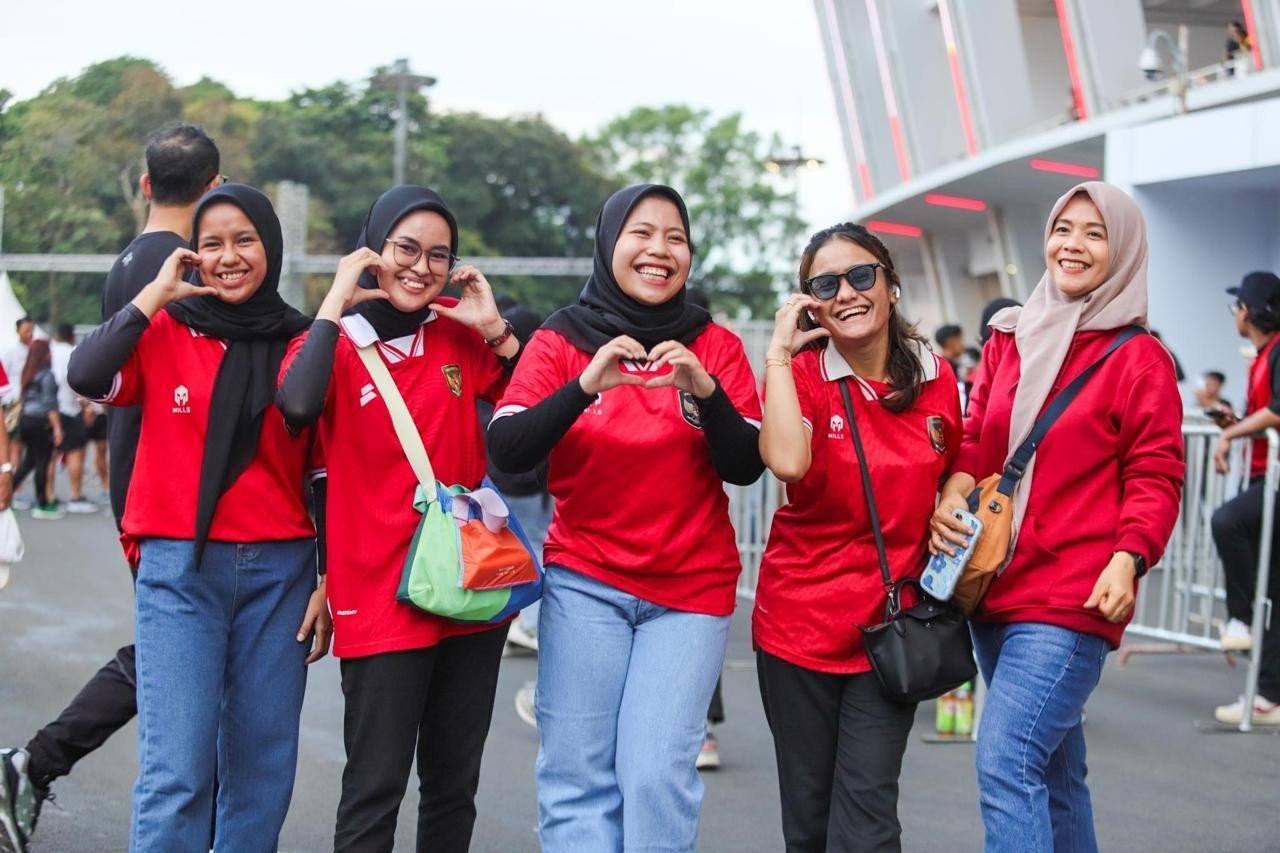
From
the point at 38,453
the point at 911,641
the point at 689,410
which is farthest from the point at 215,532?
the point at 38,453

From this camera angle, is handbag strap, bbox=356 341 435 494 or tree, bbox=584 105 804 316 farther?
tree, bbox=584 105 804 316

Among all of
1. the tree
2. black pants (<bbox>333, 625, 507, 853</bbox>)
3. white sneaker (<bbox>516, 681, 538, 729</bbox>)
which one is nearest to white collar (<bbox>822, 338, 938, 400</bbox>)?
black pants (<bbox>333, 625, 507, 853</bbox>)

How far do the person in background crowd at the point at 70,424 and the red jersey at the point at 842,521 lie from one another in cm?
1373

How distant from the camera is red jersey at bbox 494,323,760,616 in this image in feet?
12.8

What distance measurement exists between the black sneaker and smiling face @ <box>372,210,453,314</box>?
2.24 metres

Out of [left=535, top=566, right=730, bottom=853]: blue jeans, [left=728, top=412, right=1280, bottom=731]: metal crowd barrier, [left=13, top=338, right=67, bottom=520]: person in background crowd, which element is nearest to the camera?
[left=535, top=566, right=730, bottom=853]: blue jeans

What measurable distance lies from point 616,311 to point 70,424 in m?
14.3

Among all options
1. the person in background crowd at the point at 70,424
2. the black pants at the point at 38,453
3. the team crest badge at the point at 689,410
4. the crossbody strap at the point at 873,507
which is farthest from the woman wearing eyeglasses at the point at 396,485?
the black pants at the point at 38,453

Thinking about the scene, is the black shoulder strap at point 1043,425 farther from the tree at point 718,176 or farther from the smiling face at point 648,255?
the tree at point 718,176

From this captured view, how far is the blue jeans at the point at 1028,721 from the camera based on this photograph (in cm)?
390

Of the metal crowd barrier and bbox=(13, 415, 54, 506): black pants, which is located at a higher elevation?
bbox=(13, 415, 54, 506): black pants

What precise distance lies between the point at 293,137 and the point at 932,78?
28672mm

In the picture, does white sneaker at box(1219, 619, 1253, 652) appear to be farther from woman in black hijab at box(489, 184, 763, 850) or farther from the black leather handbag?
woman in black hijab at box(489, 184, 763, 850)

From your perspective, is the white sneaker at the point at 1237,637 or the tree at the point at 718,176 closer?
the white sneaker at the point at 1237,637
